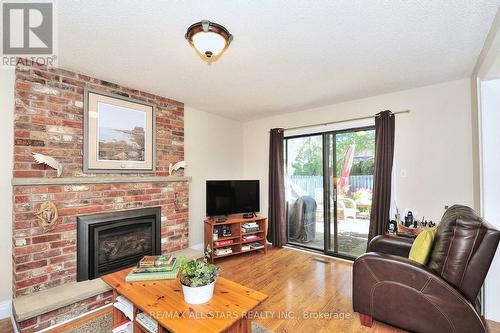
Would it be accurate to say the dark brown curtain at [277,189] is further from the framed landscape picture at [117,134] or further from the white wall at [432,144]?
the framed landscape picture at [117,134]

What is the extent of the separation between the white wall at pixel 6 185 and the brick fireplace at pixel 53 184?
12 cm

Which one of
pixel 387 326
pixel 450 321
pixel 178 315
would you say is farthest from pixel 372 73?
pixel 178 315

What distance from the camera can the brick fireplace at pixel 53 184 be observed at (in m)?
2.16

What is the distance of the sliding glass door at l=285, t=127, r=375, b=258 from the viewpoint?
11.4 ft

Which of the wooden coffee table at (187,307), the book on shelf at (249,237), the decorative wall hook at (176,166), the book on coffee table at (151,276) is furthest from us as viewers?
the book on shelf at (249,237)

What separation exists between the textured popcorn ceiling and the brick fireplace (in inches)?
11.7

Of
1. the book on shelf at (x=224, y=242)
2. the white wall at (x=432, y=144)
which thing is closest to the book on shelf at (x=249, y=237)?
the book on shelf at (x=224, y=242)

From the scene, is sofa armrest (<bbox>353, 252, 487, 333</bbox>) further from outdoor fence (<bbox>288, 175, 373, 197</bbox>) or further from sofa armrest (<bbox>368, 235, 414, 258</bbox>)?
outdoor fence (<bbox>288, 175, 373, 197</bbox>)

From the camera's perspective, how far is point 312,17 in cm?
164

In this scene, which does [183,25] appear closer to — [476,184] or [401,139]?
[401,139]

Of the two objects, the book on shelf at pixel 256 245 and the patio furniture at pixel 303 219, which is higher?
the patio furniture at pixel 303 219

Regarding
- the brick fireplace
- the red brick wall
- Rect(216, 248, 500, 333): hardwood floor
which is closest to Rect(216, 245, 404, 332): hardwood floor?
Rect(216, 248, 500, 333): hardwood floor

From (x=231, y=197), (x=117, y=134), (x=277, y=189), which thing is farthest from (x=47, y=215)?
(x=277, y=189)

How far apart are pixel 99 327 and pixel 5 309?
0.91m
